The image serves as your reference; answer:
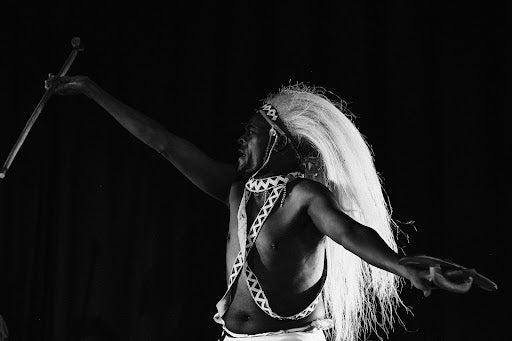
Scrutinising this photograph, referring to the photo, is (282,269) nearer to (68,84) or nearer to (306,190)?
(306,190)

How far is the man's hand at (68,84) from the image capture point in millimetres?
2496

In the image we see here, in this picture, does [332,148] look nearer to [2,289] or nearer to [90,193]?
[90,193]

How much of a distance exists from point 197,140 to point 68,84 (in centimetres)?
69

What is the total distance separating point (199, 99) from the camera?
9.98 ft

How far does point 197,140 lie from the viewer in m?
3.02

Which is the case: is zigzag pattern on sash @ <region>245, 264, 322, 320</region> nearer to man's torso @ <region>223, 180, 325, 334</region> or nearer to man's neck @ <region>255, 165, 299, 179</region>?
man's torso @ <region>223, 180, 325, 334</region>

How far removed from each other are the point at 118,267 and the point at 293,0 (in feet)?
4.61

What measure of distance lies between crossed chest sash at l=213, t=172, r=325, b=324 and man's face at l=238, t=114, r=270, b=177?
0.19 ft

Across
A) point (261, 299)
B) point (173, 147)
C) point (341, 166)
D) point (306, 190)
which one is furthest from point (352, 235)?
point (173, 147)

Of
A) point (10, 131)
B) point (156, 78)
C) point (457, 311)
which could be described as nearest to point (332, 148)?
point (457, 311)

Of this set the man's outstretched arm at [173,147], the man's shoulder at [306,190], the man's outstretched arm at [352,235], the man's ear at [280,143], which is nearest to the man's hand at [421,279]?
the man's outstretched arm at [352,235]

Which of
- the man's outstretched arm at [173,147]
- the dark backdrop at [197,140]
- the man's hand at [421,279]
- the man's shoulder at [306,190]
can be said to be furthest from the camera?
the dark backdrop at [197,140]

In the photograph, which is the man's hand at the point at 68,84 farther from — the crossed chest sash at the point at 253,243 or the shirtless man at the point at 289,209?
the crossed chest sash at the point at 253,243

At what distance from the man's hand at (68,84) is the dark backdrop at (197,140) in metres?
0.63
